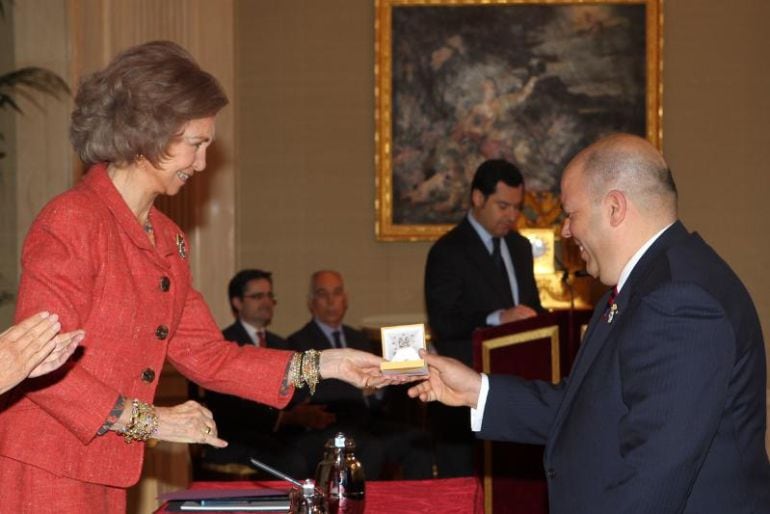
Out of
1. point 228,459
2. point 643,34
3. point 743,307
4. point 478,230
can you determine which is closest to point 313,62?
point 643,34

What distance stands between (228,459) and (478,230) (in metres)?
1.89

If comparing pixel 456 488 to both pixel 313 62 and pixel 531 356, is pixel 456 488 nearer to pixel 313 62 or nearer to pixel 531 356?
pixel 531 356

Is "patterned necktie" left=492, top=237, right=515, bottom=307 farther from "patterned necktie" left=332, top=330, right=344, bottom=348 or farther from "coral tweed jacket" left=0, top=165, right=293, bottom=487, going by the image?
"coral tweed jacket" left=0, top=165, right=293, bottom=487

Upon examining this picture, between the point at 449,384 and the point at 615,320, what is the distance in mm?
894

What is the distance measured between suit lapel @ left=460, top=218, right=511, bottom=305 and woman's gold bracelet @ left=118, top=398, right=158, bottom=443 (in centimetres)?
393

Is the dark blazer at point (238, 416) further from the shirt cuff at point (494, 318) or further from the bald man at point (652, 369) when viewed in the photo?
the bald man at point (652, 369)

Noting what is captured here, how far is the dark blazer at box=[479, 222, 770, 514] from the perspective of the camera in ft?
9.15

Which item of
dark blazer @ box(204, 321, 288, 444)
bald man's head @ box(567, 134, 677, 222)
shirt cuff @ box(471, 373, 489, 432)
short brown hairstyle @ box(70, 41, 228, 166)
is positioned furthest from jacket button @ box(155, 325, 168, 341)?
dark blazer @ box(204, 321, 288, 444)

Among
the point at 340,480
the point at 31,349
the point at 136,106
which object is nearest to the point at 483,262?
the point at 340,480

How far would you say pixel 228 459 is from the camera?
690 centimetres

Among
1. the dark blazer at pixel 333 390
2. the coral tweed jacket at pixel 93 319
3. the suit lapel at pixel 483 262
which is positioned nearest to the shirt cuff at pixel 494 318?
the suit lapel at pixel 483 262

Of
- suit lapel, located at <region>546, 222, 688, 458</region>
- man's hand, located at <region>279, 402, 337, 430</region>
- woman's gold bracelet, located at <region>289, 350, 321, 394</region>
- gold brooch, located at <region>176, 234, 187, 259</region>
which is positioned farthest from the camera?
man's hand, located at <region>279, 402, 337, 430</region>

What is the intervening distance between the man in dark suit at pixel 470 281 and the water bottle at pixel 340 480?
341 centimetres

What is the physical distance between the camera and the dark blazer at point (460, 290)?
677 centimetres
